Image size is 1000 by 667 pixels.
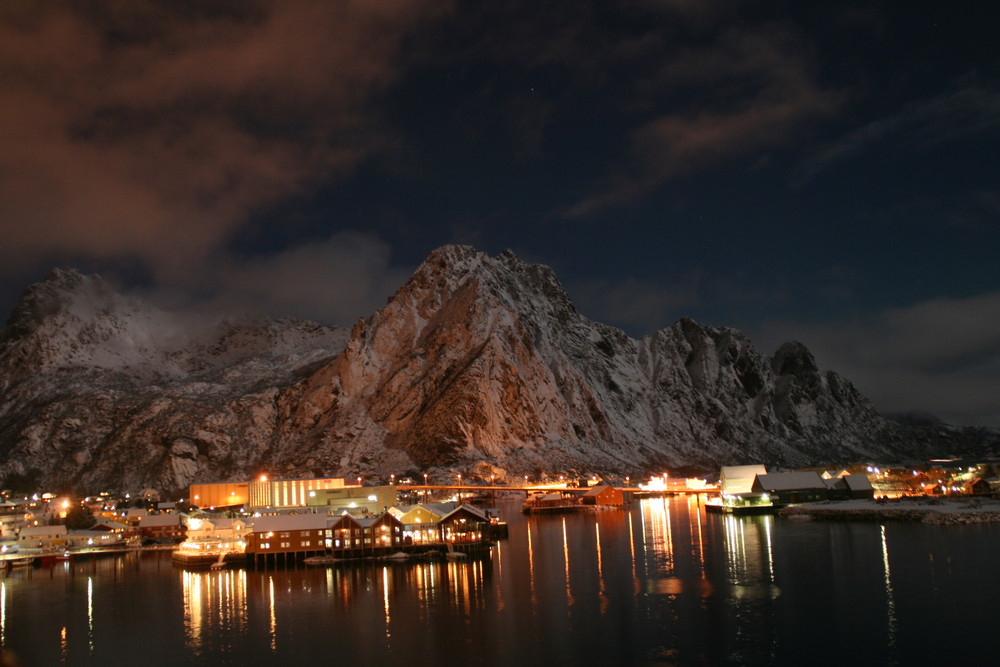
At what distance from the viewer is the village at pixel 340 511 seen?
55031 mm

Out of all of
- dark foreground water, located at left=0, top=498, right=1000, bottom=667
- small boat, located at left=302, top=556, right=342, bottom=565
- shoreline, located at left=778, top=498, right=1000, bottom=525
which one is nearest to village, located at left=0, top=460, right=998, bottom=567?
small boat, located at left=302, top=556, right=342, bottom=565

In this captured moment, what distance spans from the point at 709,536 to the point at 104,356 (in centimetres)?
11577

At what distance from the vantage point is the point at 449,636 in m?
30.1

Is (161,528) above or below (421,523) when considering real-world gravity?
below

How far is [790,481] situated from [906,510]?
19.5 metres

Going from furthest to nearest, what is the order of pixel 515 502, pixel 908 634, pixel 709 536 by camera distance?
pixel 515 502 → pixel 709 536 → pixel 908 634

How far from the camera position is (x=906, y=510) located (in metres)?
65.0

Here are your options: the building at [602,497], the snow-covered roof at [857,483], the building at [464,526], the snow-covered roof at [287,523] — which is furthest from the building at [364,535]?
the snow-covered roof at [857,483]

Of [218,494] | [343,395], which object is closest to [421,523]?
[218,494]

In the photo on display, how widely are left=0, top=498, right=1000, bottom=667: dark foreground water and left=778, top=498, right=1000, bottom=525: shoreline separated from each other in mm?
5665

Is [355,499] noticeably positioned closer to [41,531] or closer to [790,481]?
[41,531]

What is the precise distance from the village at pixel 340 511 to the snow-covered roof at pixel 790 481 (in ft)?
0.37

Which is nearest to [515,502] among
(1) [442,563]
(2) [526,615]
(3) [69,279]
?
(1) [442,563]

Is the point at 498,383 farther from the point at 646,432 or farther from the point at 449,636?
the point at 449,636
